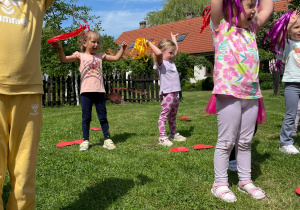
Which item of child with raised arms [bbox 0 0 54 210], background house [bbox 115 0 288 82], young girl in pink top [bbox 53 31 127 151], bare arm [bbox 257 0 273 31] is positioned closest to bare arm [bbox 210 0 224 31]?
bare arm [bbox 257 0 273 31]

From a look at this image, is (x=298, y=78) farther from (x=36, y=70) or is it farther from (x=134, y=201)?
(x=36, y=70)

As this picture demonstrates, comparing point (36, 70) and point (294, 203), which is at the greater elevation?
point (36, 70)

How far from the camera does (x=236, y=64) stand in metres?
2.71

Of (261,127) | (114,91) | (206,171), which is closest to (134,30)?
(114,91)

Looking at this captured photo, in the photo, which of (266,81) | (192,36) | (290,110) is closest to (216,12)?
(290,110)

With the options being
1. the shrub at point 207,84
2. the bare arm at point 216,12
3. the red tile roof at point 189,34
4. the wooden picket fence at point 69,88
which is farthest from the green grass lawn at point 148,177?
the red tile roof at point 189,34

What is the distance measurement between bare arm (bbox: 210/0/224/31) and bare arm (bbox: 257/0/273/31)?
1.45 ft

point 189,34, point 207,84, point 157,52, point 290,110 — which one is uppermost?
point 189,34

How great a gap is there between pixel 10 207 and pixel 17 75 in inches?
34.0

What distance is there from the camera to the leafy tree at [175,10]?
42875 millimetres

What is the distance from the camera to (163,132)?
4.99 metres

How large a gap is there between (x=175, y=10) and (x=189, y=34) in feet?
44.7

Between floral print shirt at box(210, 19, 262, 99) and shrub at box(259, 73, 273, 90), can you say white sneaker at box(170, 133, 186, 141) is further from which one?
shrub at box(259, 73, 273, 90)

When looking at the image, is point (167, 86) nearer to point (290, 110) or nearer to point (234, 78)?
point (290, 110)
